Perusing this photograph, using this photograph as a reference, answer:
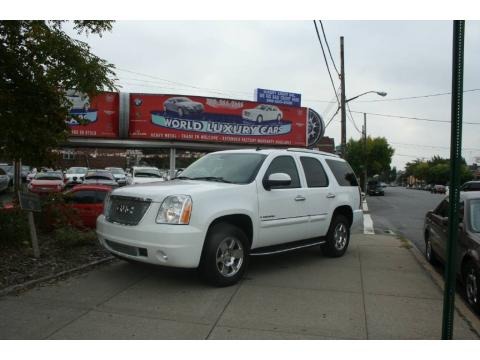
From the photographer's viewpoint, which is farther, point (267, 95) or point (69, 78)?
point (267, 95)

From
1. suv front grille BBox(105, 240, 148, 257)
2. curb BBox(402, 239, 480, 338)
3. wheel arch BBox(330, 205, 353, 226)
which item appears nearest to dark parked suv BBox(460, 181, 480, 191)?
curb BBox(402, 239, 480, 338)

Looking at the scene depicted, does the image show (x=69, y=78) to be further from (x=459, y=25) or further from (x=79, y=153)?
(x=79, y=153)

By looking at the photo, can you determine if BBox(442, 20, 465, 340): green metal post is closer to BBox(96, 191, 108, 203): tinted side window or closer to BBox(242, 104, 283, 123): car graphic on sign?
BBox(96, 191, 108, 203): tinted side window

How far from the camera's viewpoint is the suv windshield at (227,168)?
6.18 m

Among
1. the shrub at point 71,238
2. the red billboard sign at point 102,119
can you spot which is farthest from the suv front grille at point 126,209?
the red billboard sign at point 102,119

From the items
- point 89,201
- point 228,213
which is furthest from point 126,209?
point 89,201

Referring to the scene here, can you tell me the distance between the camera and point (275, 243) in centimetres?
639

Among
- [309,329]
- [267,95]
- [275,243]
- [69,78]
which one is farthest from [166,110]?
[309,329]

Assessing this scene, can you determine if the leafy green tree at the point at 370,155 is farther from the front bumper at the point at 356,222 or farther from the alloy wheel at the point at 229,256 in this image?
the alloy wheel at the point at 229,256

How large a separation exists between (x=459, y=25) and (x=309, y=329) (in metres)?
2.89

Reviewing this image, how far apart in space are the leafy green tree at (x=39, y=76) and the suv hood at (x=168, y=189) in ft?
6.89

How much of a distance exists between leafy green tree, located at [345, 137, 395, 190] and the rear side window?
45588mm

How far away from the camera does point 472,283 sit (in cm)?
522

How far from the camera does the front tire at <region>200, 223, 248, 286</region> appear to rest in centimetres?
536
